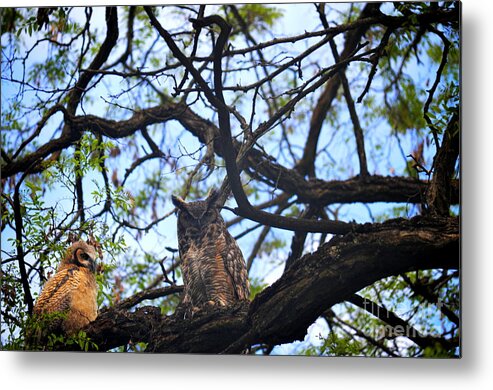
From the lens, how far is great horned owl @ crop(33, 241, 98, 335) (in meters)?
2.49

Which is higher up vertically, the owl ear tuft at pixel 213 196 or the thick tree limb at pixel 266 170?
the thick tree limb at pixel 266 170

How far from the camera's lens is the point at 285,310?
2340 millimetres

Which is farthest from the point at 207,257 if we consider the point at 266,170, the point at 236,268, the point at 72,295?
the point at 72,295

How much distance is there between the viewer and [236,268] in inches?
96.8

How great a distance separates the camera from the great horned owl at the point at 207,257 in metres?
2.46

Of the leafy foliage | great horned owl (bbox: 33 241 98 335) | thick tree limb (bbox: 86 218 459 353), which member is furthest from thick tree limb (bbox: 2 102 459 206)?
great horned owl (bbox: 33 241 98 335)

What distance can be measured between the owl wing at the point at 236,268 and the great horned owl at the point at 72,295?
0.49 metres

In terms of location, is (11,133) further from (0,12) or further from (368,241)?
(368,241)

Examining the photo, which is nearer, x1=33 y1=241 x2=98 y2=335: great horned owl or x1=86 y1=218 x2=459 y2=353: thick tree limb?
x1=86 y1=218 x2=459 y2=353: thick tree limb

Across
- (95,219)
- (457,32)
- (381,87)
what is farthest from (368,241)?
(95,219)

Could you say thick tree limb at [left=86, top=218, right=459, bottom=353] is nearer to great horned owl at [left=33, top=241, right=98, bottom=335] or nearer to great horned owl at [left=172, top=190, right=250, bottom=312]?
great horned owl at [left=172, top=190, right=250, bottom=312]

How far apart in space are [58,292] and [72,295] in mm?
54

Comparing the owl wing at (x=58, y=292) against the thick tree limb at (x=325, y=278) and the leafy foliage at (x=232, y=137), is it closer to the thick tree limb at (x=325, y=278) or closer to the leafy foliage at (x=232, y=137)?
the leafy foliage at (x=232, y=137)

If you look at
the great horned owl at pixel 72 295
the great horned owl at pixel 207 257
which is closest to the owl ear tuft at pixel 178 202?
the great horned owl at pixel 207 257
